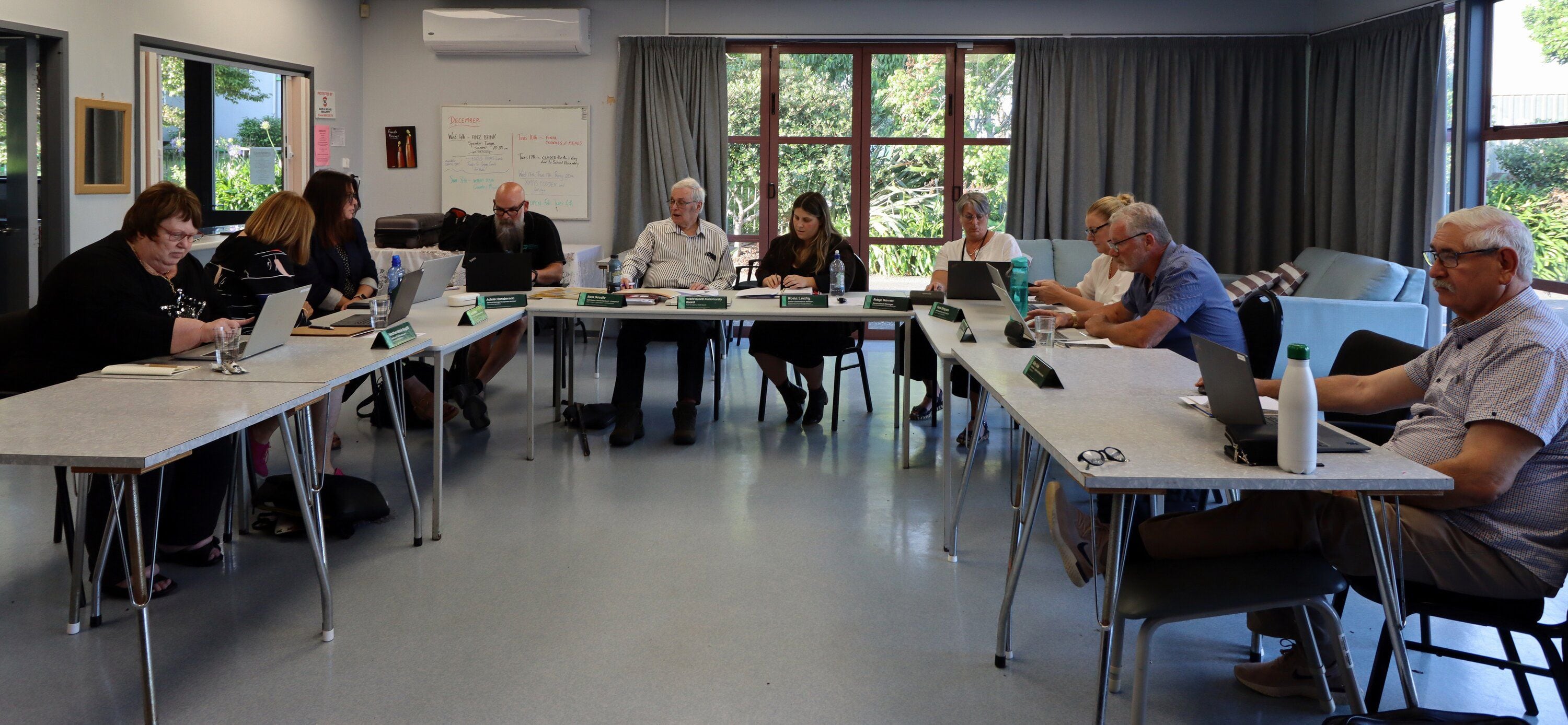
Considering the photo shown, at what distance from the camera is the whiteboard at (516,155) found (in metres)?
8.23

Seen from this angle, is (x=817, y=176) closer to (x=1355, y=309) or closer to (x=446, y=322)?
(x=1355, y=309)

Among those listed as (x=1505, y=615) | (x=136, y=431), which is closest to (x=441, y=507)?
Result: (x=136, y=431)

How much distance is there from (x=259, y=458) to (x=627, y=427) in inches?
58.4

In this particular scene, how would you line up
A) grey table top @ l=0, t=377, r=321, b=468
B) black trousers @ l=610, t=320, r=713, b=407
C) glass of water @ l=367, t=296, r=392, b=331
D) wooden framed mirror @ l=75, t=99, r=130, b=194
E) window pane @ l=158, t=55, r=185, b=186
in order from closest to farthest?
1. grey table top @ l=0, t=377, r=321, b=468
2. glass of water @ l=367, t=296, r=392, b=331
3. black trousers @ l=610, t=320, r=713, b=407
4. wooden framed mirror @ l=75, t=99, r=130, b=194
5. window pane @ l=158, t=55, r=185, b=186

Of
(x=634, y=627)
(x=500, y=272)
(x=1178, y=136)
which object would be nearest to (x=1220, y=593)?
(x=634, y=627)

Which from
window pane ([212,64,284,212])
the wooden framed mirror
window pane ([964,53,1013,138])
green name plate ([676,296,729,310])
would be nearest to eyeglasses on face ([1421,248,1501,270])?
green name plate ([676,296,729,310])

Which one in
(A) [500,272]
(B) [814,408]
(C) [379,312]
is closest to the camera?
(C) [379,312]

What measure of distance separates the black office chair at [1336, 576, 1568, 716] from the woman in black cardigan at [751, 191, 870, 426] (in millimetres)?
3223

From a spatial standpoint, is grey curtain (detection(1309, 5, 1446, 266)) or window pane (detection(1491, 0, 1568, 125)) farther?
grey curtain (detection(1309, 5, 1446, 266))

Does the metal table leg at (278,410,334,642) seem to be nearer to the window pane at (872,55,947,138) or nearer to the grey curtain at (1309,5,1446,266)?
the grey curtain at (1309,5,1446,266)

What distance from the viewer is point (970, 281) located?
4855 mm

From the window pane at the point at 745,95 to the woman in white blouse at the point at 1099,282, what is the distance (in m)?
3.75

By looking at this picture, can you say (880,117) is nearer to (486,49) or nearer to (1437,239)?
(486,49)

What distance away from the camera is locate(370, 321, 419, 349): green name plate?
10.9 feet
